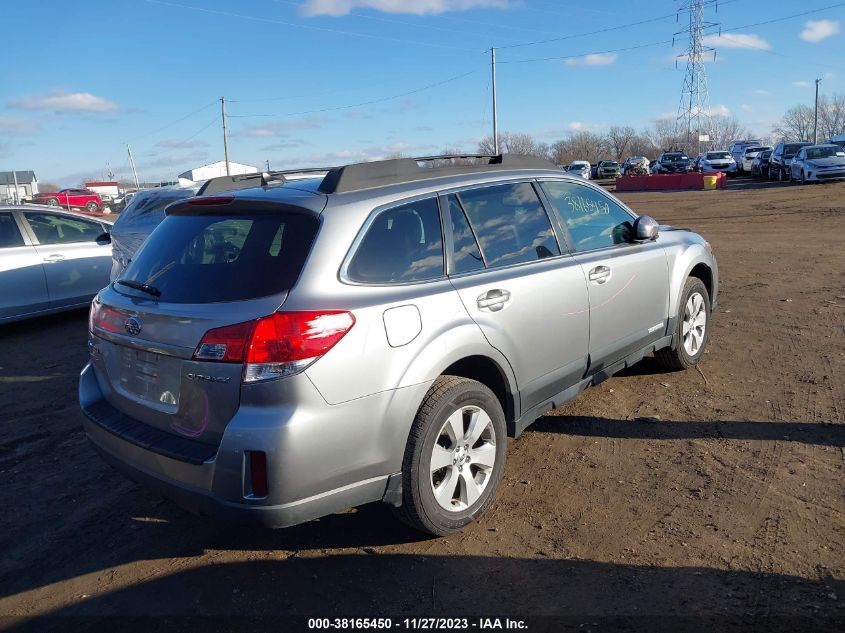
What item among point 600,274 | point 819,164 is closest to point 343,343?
point 600,274

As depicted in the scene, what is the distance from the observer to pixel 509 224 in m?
4.20

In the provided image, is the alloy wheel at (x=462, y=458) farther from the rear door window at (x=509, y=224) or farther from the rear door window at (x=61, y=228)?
the rear door window at (x=61, y=228)

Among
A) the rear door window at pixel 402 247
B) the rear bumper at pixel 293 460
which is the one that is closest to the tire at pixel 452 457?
the rear bumper at pixel 293 460

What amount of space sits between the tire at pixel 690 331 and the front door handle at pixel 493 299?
2.38m

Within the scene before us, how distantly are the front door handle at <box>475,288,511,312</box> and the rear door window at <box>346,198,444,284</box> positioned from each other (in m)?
0.26

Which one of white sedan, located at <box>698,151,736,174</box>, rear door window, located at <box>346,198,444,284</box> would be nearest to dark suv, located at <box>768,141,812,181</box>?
white sedan, located at <box>698,151,736,174</box>

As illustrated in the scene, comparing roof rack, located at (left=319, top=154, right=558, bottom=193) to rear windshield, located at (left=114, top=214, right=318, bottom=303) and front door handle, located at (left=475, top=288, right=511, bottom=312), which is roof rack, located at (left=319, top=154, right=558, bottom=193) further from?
front door handle, located at (left=475, top=288, right=511, bottom=312)

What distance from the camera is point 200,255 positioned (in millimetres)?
3496

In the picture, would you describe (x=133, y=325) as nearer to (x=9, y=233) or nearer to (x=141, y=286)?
(x=141, y=286)

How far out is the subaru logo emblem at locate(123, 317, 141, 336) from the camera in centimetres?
331

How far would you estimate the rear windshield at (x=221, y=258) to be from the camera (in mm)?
3121

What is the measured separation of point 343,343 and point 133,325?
3.57 ft

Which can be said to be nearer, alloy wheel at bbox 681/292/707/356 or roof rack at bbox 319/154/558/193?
roof rack at bbox 319/154/558/193

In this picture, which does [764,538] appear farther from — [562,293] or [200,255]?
[200,255]
